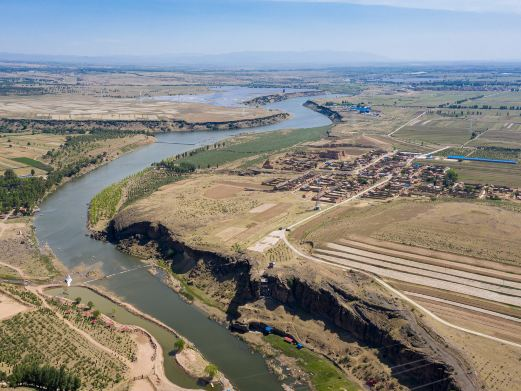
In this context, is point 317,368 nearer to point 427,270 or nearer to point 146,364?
point 146,364

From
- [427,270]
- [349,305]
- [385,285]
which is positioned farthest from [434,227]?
[349,305]

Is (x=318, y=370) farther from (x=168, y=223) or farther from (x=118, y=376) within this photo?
(x=168, y=223)

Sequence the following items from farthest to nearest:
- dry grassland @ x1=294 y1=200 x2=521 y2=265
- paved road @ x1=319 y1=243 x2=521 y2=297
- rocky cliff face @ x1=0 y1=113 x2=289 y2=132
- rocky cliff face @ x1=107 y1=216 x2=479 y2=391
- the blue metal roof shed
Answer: rocky cliff face @ x1=0 y1=113 x2=289 y2=132
the blue metal roof shed
dry grassland @ x1=294 y1=200 x2=521 y2=265
paved road @ x1=319 y1=243 x2=521 y2=297
rocky cliff face @ x1=107 y1=216 x2=479 y2=391

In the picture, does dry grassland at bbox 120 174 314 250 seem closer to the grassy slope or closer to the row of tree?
the grassy slope

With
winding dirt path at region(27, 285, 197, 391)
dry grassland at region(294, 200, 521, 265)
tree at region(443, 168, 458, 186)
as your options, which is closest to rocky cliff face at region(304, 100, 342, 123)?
tree at region(443, 168, 458, 186)

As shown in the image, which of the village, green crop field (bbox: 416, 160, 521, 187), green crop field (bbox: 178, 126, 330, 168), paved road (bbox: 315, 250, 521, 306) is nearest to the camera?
paved road (bbox: 315, 250, 521, 306)

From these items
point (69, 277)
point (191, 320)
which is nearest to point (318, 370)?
point (191, 320)
